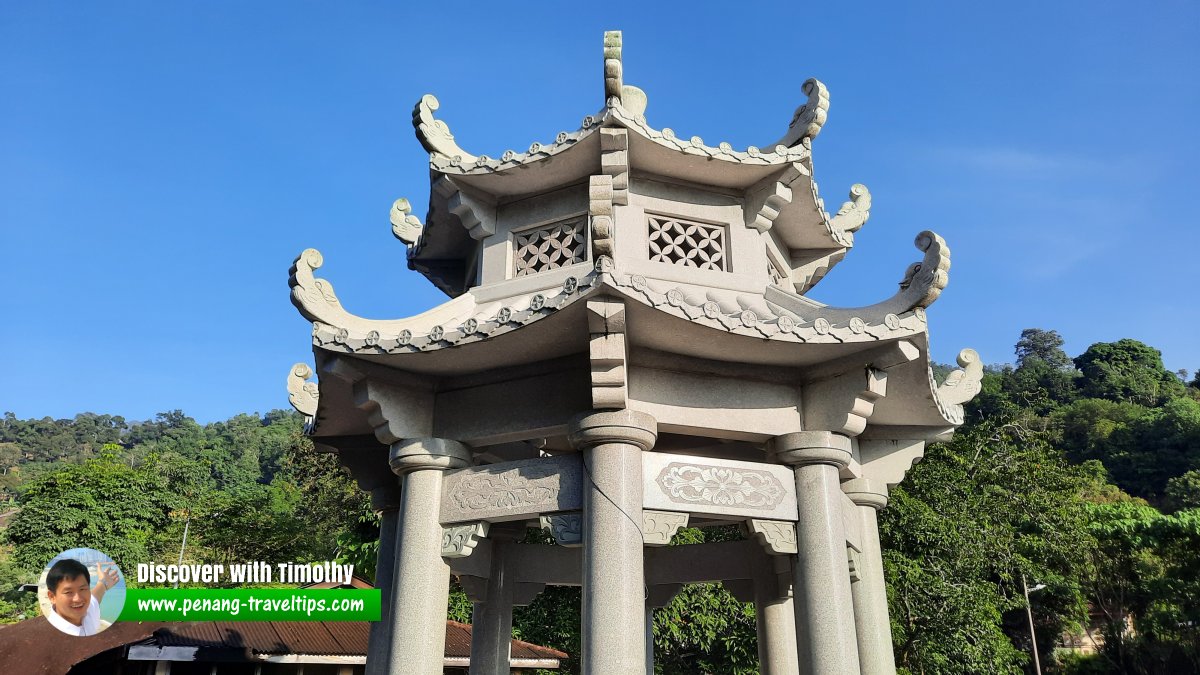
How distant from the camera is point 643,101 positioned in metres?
10.3

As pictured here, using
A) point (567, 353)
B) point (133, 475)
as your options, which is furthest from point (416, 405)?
point (133, 475)

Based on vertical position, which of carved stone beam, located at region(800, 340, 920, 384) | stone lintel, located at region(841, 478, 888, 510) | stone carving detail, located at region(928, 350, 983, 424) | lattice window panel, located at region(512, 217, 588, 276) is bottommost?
stone lintel, located at region(841, 478, 888, 510)

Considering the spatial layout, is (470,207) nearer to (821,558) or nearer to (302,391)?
(302,391)

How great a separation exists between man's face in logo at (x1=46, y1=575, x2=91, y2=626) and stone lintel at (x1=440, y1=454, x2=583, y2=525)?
8390 millimetres

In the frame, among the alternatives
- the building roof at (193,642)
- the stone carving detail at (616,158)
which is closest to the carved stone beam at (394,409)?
the stone carving detail at (616,158)

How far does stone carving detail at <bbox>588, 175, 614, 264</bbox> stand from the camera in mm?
7297

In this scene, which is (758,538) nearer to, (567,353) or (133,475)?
(567,353)

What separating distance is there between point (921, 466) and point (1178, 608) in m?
22.2

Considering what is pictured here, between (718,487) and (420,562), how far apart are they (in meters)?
3.09

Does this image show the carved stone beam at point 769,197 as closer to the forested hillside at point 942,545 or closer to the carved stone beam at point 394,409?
the carved stone beam at point 394,409

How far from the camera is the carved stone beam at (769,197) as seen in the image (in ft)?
33.0

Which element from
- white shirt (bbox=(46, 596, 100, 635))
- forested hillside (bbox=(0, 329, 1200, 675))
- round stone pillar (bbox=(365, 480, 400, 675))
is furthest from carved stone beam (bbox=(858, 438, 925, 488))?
forested hillside (bbox=(0, 329, 1200, 675))

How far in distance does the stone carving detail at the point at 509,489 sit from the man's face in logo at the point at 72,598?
8.50 m

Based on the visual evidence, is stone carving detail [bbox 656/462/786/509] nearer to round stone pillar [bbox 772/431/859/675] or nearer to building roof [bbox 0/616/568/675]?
round stone pillar [bbox 772/431/859/675]
